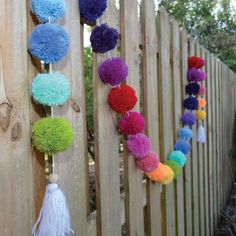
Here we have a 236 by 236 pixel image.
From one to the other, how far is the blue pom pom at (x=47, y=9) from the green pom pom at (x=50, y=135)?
1.06ft

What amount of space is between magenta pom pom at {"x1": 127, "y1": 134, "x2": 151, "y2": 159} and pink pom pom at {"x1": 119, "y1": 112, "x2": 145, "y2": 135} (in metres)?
0.06

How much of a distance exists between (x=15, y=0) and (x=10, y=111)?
33cm

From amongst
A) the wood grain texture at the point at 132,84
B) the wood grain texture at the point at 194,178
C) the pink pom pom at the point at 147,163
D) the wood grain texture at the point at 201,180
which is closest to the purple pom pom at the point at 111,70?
the wood grain texture at the point at 132,84

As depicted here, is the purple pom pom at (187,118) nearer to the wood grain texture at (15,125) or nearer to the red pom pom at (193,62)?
the red pom pom at (193,62)

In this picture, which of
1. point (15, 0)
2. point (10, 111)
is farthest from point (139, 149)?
point (15, 0)

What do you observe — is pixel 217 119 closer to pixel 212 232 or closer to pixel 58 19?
pixel 212 232

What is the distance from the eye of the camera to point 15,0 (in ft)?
3.22

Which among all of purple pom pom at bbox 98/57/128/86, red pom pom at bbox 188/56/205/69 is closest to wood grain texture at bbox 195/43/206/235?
red pom pom at bbox 188/56/205/69

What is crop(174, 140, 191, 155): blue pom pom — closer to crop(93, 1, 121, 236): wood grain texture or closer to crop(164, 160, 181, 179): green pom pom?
crop(164, 160, 181, 179): green pom pom

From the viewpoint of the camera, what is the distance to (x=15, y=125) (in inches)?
38.4

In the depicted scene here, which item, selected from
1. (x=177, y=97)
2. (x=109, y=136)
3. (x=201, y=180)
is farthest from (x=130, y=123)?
(x=201, y=180)

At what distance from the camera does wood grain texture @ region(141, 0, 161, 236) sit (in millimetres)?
1901

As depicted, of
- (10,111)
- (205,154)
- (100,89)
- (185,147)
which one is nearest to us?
(10,111)

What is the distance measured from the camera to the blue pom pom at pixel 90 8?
1261 millimetres
